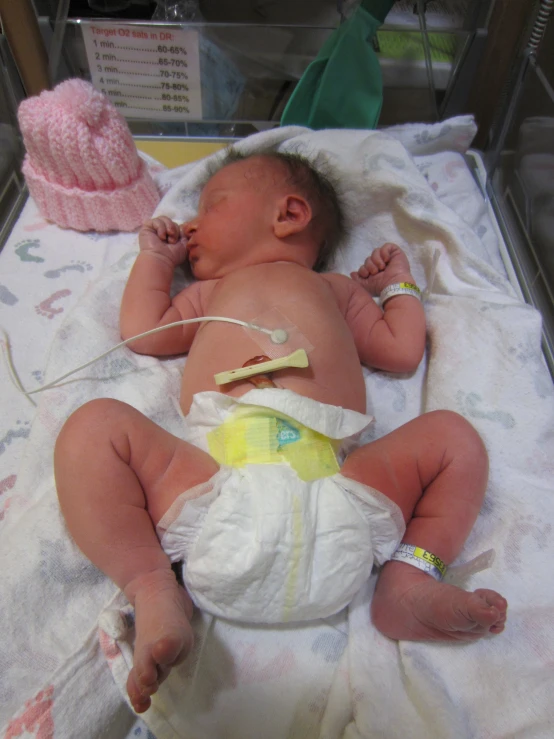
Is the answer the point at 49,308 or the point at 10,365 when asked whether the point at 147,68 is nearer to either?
the point at 49,308

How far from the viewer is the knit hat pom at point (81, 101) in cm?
112

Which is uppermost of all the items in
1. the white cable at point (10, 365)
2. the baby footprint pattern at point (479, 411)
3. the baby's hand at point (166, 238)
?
the baby's hand at point (166, 238)

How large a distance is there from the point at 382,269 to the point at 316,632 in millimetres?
725

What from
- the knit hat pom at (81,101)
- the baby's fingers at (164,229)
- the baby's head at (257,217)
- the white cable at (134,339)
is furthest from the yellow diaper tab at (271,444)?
the knit hat pom at (81,101)

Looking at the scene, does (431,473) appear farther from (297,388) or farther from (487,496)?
(297,388)

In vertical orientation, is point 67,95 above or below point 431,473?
above

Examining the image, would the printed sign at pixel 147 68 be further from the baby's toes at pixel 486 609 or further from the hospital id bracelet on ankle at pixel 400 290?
the baby's toes at pixel 486 609

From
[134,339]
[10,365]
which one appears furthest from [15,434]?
[134,339]

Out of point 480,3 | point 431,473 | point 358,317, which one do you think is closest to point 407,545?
point 431,473

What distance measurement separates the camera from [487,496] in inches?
34.6

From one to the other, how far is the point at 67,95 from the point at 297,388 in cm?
78

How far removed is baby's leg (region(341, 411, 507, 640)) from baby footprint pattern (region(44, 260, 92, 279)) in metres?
0.75

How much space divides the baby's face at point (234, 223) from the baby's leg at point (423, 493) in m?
0.47

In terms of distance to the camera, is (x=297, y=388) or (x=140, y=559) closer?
(x=140, y=559)
